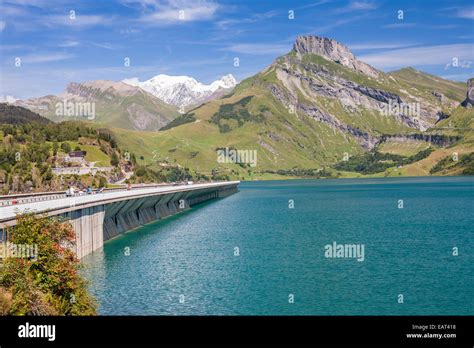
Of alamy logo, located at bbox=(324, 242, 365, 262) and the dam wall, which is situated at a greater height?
the dam wall

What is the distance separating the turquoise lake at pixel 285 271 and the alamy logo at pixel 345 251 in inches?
32.2

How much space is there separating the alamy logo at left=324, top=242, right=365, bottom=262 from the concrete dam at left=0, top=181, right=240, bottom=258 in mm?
28458

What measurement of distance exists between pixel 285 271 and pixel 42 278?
30796 mm

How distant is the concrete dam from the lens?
50.6 m

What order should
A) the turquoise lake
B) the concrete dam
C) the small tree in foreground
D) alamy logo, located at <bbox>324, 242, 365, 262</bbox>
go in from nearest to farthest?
the small tree in foreground < the turquoise lake < the concrete dam < alamy logo, located at <bbox>324, 242, 365, 262</bbox>

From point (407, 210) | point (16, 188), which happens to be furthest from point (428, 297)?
point (16, 188)

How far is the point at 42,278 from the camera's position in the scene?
31484 mm
